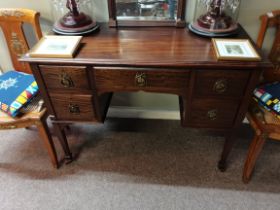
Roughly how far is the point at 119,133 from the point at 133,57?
32.4 inches

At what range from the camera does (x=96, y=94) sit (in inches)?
43.1

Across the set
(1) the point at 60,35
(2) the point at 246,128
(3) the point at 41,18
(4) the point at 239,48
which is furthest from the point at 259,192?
(3) the point at 41,18

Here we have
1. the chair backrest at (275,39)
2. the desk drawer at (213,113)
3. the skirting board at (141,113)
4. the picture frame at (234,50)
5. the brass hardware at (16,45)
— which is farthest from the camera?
the skirting board at (141,113)

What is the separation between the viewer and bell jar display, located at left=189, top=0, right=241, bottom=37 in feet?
3.63

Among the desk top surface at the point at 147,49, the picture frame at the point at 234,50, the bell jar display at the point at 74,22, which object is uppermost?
the bell jar display at the point at 74,22

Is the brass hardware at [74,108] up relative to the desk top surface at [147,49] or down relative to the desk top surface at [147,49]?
down

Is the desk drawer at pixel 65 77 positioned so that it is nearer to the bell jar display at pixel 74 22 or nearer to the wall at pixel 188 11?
the bell jar display at pixel 74 22

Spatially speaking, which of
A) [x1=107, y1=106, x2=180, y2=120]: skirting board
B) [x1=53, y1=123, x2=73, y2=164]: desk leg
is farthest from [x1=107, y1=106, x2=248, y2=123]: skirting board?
[x1=53, y1=123, x2=73, y2=164]: desk leg

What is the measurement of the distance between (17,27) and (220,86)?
119cm

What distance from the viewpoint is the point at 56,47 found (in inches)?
40.2

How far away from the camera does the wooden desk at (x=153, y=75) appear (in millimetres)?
963

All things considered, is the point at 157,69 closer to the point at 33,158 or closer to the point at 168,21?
the point at 168,21

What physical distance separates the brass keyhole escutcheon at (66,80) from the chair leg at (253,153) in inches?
37.5

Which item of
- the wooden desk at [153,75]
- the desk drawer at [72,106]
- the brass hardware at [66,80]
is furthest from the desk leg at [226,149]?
the brass hardware at [66,80]
